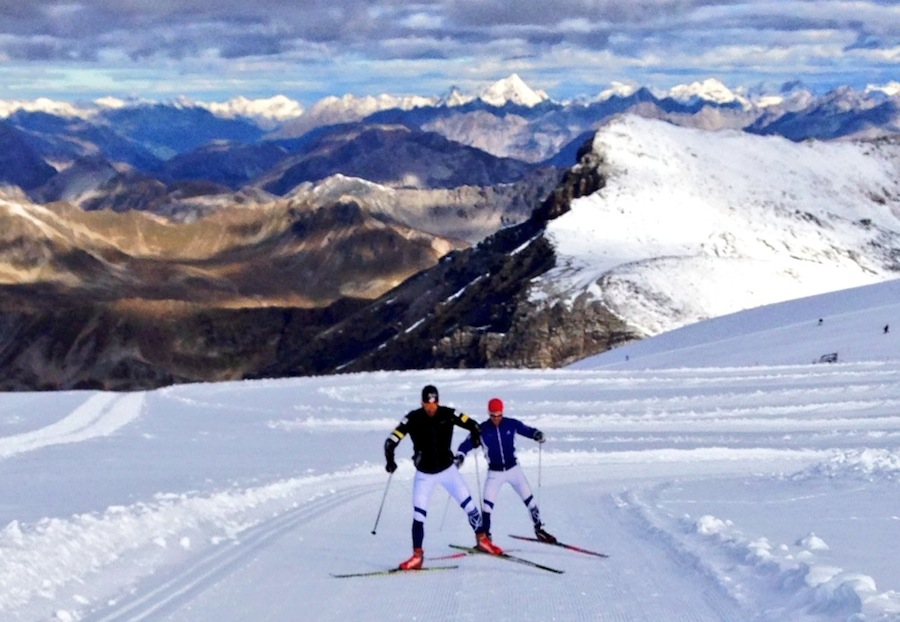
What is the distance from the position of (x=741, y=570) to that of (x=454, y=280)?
110 metres

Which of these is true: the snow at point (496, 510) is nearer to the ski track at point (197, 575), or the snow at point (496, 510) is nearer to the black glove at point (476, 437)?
the ski track at point (197, 575)

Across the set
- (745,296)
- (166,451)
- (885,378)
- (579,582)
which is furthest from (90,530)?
(745,296)

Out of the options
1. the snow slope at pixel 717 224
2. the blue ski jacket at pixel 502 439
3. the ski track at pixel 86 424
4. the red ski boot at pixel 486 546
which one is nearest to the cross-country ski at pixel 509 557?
the red ski boot at pixel 486 546

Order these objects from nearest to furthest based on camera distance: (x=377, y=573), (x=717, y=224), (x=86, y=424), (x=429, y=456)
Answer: (x=377, y=573)
(x=429, y=456)
(x=86, y=424)
(x=717, y=224)

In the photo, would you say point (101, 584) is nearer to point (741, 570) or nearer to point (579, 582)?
point (579, 582)

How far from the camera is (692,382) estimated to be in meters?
38.3

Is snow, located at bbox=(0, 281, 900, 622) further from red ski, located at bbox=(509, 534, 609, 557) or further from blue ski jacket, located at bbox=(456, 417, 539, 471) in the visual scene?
blue ski jacket, located at bbox=(456, 417, 539, 471)

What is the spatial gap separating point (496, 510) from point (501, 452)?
3.44 m

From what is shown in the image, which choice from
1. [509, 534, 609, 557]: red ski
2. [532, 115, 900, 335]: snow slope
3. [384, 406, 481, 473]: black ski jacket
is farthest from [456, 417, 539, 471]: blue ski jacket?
[532, 115, 900, 335]: snow slope

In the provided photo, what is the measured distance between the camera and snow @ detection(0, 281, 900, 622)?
442 inches

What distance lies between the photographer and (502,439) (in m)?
14.3

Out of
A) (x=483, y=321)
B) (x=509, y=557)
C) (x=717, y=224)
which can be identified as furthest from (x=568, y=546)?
(x=717, y=224)

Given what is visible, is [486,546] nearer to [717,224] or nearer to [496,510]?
[496,510]

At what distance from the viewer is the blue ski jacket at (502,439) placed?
14232 mm
